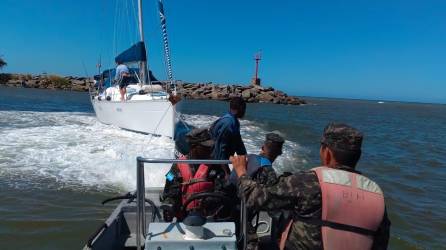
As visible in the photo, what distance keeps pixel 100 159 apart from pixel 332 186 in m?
9.75

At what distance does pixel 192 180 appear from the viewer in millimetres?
3719

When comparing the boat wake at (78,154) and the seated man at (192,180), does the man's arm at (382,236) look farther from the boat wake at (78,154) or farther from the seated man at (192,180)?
the boat wake at (78,154)

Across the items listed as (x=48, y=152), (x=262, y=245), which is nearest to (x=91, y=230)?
(x=262, y=245)

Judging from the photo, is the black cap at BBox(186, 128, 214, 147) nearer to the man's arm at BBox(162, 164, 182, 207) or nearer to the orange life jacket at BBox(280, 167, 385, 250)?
the man's arm at BBox(162, 164, 182, 207)

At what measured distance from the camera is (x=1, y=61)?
6862cm

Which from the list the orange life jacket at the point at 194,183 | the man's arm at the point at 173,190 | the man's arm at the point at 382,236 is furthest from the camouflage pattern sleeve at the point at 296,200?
the man's arm at the point at 173,190

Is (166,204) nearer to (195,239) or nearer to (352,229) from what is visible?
(195,239)

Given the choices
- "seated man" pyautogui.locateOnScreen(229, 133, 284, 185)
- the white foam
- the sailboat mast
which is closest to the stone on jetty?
the sailboat mast

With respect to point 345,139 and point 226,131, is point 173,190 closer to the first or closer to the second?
point 226,131

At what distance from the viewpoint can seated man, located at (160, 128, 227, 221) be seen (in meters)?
3.73

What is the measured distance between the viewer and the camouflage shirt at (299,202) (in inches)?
89.0

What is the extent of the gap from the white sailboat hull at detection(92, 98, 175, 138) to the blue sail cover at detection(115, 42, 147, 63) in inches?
Result: 80.6

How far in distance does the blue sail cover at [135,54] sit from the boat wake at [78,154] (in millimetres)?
3032

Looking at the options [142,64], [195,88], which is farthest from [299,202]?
[195,88]
